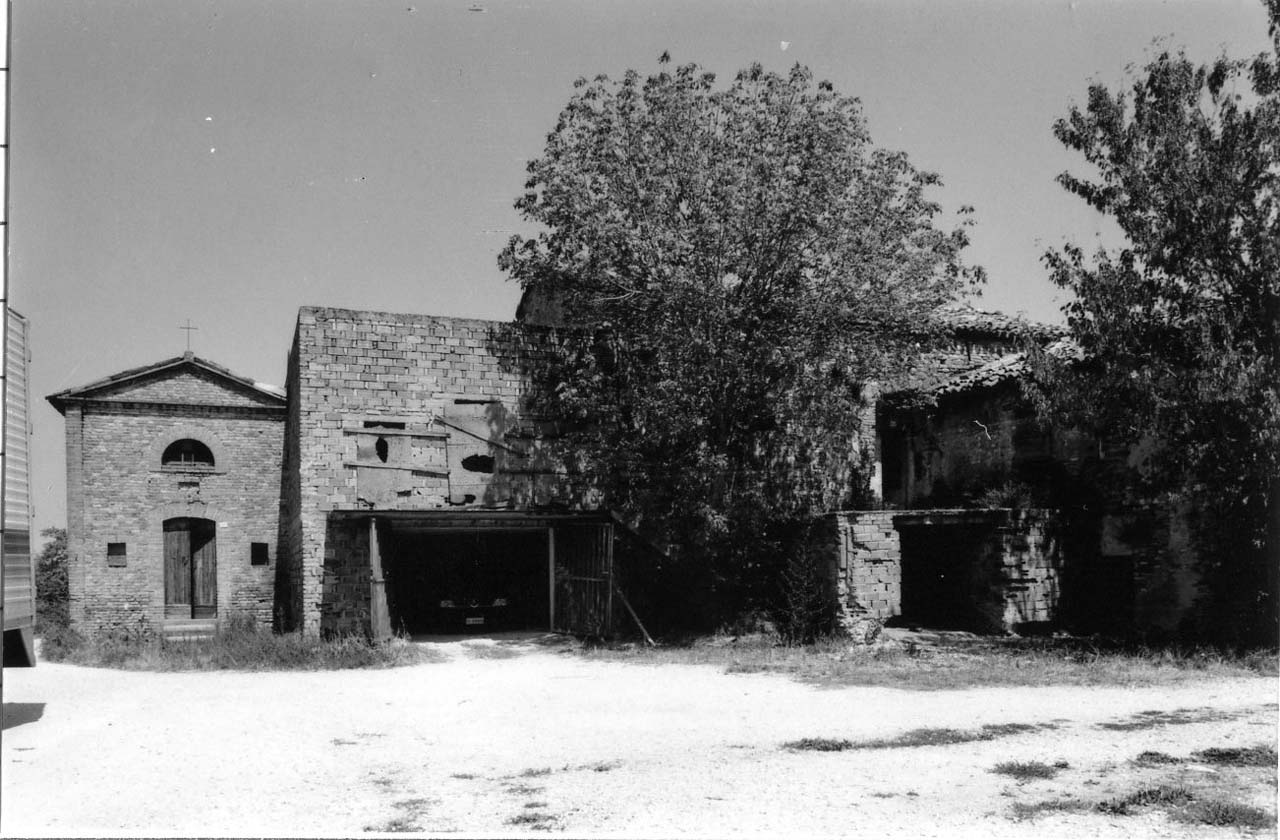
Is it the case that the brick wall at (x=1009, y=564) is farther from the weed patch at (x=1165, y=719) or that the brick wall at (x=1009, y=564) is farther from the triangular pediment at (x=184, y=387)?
the triangular pediment at (x=184, y=387)

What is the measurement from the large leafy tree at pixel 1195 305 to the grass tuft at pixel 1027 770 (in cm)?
729

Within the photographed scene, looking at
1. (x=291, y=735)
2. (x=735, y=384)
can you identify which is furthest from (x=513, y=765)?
(x=735, y=384)

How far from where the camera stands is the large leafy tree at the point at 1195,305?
12609 millimetres

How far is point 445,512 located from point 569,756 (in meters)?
8.72

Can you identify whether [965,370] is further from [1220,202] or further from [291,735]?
[291,735]

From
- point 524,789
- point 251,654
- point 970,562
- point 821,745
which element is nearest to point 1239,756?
point 821,745

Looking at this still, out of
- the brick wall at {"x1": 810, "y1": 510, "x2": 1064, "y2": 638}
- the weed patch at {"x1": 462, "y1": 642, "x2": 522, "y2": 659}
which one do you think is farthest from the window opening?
the brick wall at {"x1": 810, "y1": 510, "x2": 1064, "y2": 638}

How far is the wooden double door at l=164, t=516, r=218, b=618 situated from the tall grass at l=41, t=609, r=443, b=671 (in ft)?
16.3

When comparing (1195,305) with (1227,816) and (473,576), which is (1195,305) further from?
(473,576)

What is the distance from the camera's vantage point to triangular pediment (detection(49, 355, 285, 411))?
21688 millimetres

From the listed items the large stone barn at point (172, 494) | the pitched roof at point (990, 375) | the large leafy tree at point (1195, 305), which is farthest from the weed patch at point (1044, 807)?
the large stone barn at point (172, 494)

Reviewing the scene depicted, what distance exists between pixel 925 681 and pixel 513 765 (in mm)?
6109

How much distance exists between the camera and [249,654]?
1430 cm

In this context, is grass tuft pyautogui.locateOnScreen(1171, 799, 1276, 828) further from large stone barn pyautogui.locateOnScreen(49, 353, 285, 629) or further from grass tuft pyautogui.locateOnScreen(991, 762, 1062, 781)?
large stone barn pyautogui.locateOnScreen(49, 353, 285, 629)
